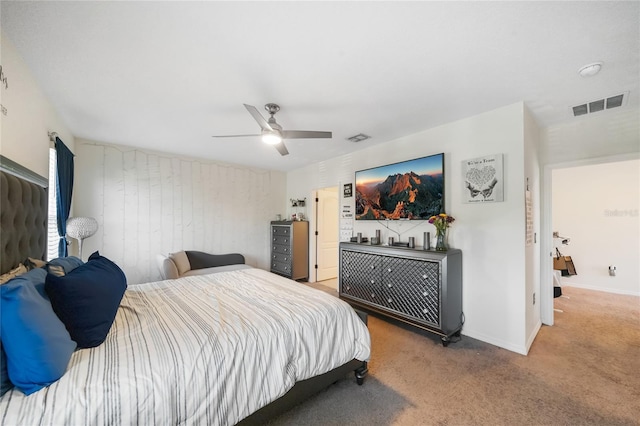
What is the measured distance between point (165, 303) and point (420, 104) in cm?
303

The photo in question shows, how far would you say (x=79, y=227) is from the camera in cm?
304

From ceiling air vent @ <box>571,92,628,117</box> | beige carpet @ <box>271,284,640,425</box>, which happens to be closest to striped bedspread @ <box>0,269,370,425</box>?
beige carpet @ <box>271,284,640,425</box>

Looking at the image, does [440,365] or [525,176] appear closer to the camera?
[440,365]

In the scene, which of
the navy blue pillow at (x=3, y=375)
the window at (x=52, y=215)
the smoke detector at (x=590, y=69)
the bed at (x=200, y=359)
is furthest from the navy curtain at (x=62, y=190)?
the smoke detector at (x=590, y=69)

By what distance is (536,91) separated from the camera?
2.28 metres

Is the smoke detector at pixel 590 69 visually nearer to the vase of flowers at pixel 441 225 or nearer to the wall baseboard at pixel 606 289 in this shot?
the vase of flowers at pixel 441 225

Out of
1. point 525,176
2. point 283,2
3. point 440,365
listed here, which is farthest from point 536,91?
point 440,365

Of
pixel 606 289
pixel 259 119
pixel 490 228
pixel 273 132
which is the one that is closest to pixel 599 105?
pixel 490 228

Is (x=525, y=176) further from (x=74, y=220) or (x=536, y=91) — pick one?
(x=74, y=220)

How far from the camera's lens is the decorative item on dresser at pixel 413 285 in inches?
104

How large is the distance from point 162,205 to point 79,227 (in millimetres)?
1338

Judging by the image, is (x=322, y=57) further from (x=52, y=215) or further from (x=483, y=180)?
(x=52, y=215)

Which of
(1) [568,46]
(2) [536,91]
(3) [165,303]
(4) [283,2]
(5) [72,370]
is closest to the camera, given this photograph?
(5) [72,370]

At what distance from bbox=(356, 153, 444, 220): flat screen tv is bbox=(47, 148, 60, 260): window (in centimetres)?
386
